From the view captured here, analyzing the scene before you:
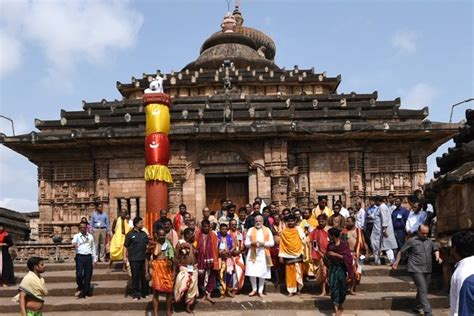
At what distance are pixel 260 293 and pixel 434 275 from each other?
3.68 meters

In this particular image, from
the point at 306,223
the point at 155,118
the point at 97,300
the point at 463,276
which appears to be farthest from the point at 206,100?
the point at 463,276

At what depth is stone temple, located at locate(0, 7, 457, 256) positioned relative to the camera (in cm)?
1967

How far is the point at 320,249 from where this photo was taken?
10836 millimetres

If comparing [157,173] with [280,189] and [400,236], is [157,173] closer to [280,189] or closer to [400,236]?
[400,236]

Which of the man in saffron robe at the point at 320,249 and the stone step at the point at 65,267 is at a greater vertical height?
the man in saffron robe at the point at 320,249

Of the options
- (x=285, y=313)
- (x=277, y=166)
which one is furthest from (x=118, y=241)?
(x=277, y=166)

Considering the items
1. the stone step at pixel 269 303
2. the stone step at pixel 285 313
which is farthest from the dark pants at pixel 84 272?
the stone step at pixel 285 313

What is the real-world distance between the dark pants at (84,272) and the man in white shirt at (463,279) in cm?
827

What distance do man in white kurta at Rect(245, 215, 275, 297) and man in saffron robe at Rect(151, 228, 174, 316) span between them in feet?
5.74

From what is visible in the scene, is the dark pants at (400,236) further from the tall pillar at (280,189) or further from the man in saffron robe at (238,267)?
the tall pillar at (280,189)

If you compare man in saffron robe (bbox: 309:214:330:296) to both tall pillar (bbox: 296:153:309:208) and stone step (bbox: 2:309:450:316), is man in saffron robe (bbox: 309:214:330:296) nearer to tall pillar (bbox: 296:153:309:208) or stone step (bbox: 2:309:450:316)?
stone step (bbox: 2:309:450:316)

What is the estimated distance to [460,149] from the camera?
9.77 metres

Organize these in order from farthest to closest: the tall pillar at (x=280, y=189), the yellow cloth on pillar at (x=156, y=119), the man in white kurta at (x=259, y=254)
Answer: the tall pillar at (x=280, y=189), the yellow cloth on pillar at (x=156, y=119), the man in white kurta at (x=259, y=254)

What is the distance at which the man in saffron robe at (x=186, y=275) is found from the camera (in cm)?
Result: 977
